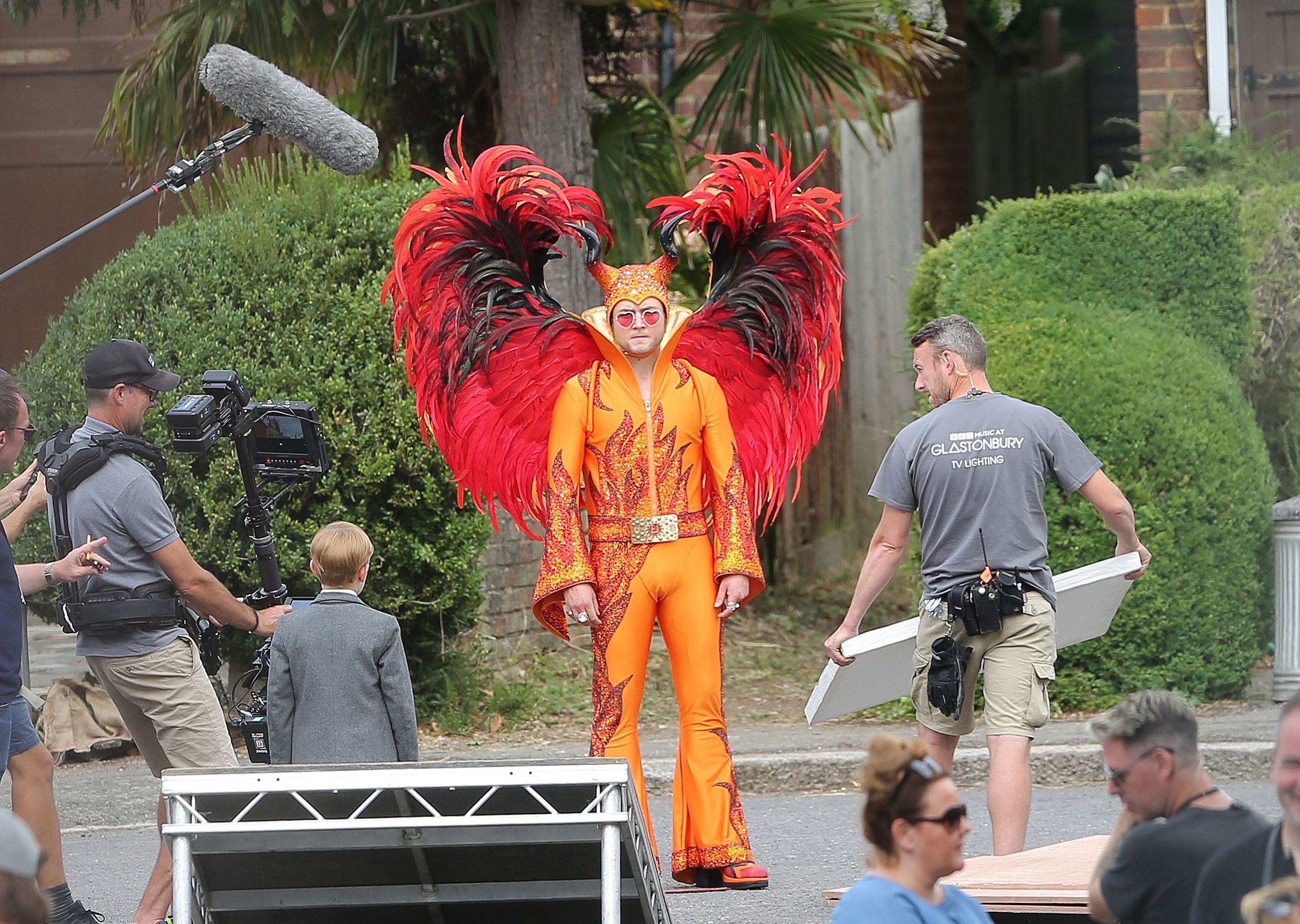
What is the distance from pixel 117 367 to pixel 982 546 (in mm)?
2620

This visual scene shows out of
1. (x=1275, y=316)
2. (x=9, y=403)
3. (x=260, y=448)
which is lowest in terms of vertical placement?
(x=260, y=448)

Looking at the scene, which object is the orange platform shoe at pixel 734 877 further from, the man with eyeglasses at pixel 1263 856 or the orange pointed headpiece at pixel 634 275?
the man with eyeglasses at pixel 1263 856

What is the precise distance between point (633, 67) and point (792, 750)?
4893 mm

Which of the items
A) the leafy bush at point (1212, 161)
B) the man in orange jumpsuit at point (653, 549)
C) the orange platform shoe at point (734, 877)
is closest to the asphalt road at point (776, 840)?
the orange platform shoe at point (734, 877)

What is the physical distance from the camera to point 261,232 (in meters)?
7.36

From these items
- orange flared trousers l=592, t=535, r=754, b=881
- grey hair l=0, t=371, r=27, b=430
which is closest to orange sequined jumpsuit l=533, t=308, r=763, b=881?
orange flared trousers l=592, t=535, r=754, b=881

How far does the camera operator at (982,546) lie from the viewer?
16.2ft

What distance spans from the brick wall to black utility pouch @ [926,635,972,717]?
18.4 feet

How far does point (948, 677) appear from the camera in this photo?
4.91 m

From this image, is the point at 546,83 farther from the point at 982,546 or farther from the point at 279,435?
the point at 982,546

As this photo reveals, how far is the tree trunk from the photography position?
8.34 metres

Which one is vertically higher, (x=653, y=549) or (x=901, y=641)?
(x=653, y=549)

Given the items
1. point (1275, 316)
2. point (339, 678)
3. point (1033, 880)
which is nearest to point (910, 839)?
point (1033, 880)

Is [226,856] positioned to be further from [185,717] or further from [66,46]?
[66,46]
